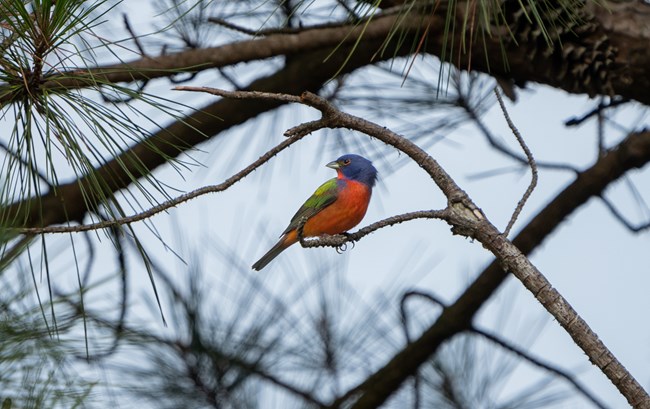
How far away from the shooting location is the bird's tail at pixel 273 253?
4219 mm

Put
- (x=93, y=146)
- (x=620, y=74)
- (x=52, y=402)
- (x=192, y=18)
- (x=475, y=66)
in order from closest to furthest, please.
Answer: (x=52, y=402), (x=93, y=146), (x=620, y=74), (x=475, y=66), (x=192, y=18)

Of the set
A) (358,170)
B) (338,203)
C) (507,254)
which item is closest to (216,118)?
(338,203)

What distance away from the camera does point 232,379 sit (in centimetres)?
366

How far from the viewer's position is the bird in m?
3.97

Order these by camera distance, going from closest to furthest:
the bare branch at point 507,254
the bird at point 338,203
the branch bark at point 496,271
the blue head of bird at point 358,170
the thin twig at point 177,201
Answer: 1. the bare branch at point 507,254
2. the thin twig at point 177,201
3. the branch bark at point 496,271
4. the bird at point 338,203
5. the blue head of bird at point 358,170

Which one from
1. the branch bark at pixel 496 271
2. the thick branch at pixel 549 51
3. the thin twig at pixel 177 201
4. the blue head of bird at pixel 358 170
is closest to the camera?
the thin twig at pixel 177 201

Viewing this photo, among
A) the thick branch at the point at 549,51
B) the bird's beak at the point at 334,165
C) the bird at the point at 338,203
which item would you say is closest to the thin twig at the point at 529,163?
the thick branch at the point at 549,51

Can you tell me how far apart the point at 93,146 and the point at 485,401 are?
7.78 feet

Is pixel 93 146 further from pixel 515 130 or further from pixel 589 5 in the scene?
pixel 589 5

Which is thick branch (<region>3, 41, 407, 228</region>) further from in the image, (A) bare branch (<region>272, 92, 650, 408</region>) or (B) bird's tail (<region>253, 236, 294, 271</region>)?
(A) bare branch (<region>272, 92, 650, 408</region>)

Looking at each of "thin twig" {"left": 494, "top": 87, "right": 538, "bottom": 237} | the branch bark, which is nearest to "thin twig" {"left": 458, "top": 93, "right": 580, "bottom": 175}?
the branch bark

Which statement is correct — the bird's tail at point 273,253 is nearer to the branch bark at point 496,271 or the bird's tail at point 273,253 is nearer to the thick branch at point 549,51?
the branch bark at point 496,271

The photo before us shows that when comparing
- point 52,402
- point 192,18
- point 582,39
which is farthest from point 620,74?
point 52,402

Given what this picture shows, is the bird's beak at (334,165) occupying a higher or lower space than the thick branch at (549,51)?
higher
